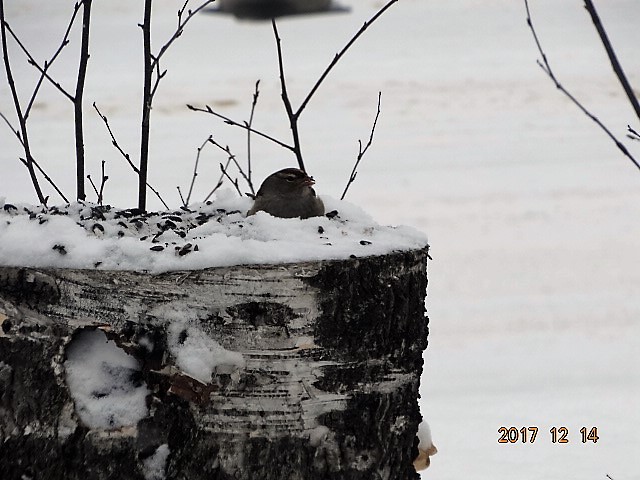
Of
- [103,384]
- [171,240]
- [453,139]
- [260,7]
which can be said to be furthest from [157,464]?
[453,139]

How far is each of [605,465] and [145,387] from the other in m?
2.65

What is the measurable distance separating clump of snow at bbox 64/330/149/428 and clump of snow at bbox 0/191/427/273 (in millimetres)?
192

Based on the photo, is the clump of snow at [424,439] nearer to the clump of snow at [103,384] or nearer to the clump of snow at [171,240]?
the clump of snow at [171,240]

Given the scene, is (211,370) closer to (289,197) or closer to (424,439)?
(424,439)

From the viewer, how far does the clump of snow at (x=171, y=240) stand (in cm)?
213

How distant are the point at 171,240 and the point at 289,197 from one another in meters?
0.83

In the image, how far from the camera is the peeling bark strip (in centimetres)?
212

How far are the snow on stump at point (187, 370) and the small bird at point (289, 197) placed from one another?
800mm

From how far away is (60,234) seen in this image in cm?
226

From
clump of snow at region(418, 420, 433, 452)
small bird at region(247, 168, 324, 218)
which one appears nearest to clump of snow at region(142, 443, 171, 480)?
clump of snow at region(418, 420, 433, 452)

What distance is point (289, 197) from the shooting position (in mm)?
3062

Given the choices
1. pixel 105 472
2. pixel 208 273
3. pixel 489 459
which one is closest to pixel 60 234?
pixel 208 273
